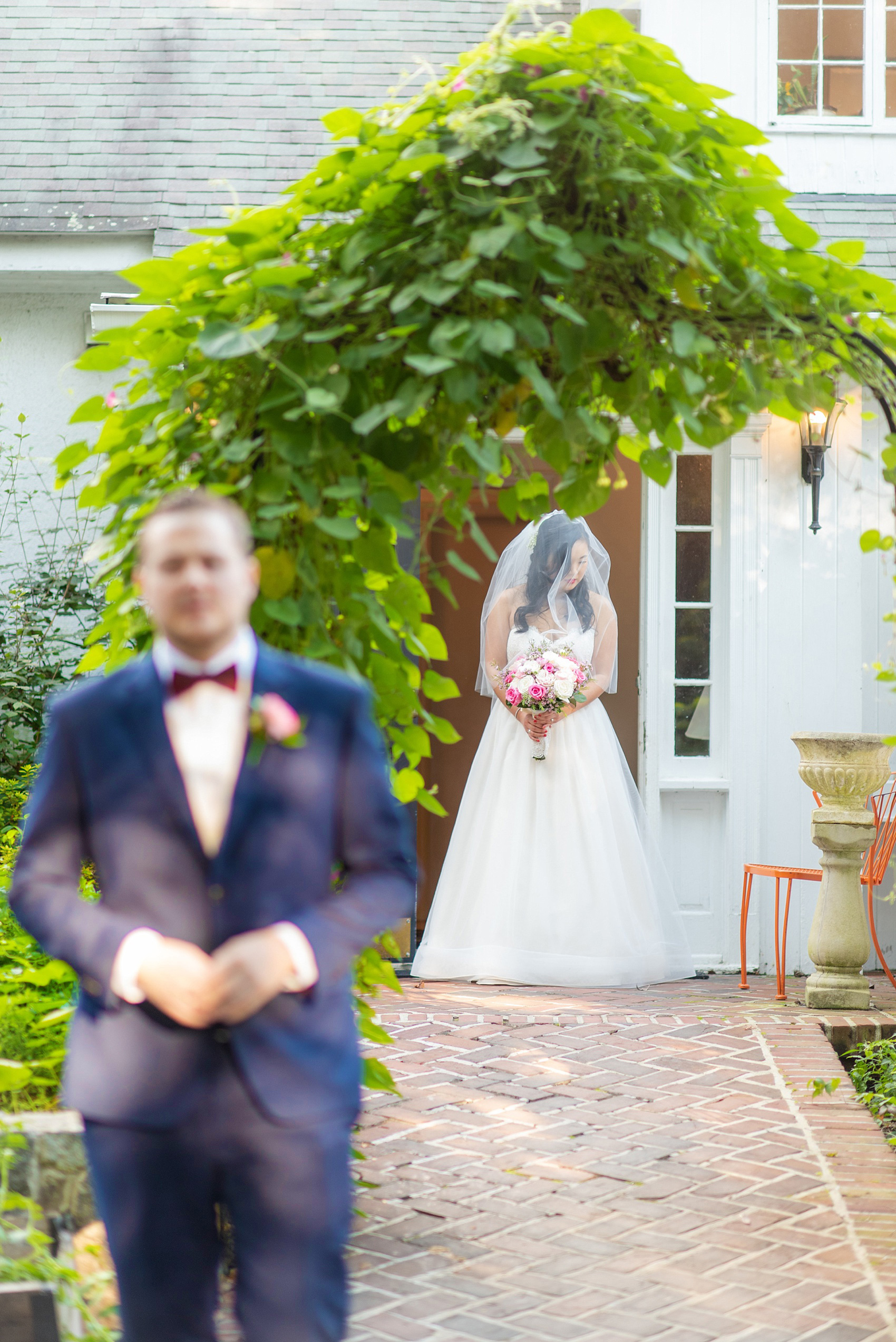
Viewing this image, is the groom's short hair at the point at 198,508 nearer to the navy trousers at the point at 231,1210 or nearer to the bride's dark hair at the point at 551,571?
the navy trousers at the point at 231,1210

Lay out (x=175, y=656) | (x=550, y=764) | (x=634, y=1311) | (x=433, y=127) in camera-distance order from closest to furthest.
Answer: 1. (x=175, y=656)
2. (x=433, y=127)
3. (x=634, y=1311)
4. (x=550, y=764)

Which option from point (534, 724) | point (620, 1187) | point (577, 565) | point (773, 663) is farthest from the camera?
point (773, 663)

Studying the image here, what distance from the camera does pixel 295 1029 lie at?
71.1 inches

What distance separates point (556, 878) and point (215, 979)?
17.6 ft

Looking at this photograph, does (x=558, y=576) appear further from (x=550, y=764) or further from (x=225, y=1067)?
(x=225, y=1067)

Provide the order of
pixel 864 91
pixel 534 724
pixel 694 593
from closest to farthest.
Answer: pixel 534 724 → pixel 694 593 → pixel 864 91

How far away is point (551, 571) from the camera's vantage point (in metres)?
7.31

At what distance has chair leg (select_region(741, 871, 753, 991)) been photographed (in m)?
6.96

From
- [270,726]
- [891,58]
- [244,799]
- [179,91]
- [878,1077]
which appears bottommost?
[878,1077]

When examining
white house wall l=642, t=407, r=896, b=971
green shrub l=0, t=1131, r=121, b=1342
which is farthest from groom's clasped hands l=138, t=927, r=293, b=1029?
white house wall l=642, t=407, r=896, b=971

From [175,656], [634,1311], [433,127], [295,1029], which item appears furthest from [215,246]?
[634,1311]

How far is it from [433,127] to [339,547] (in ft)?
2.86

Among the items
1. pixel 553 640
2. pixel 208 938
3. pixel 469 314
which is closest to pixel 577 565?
pixel 553 640

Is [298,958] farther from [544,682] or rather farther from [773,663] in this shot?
[773,663]
